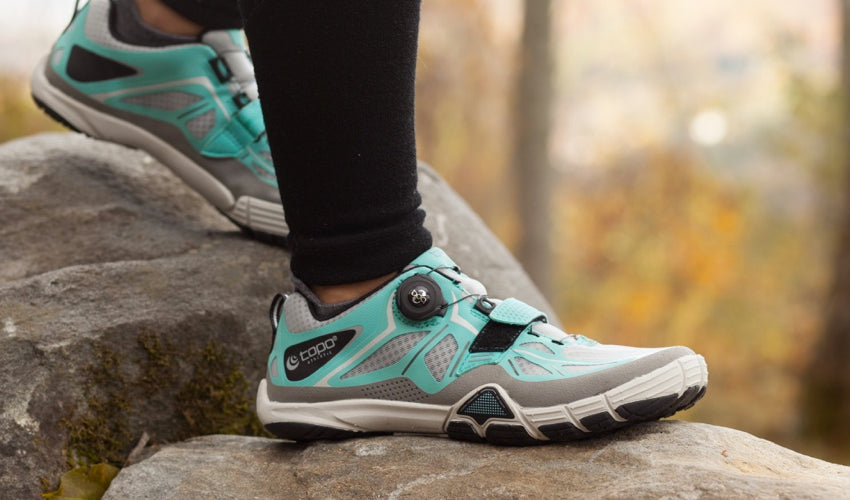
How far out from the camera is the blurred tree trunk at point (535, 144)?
6484 mm

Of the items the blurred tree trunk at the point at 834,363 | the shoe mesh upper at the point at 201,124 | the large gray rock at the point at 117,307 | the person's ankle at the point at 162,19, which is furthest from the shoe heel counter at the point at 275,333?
the blurred tree trunk at the point at 834,363

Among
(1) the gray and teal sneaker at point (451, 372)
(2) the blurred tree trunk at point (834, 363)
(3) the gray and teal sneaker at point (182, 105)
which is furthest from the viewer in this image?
(2) the blurred tree trunk at point (834, 363)

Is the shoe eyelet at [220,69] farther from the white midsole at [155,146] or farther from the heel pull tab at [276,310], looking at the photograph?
the heel pull tab at [276,310]

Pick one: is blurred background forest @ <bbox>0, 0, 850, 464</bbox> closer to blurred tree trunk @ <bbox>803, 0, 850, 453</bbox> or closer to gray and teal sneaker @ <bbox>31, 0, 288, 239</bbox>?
blurred tree trunk @ <bbox>803, 0, 850, 453</bbox>

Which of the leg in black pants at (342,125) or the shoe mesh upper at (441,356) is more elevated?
the leg in black pants at (342,125)

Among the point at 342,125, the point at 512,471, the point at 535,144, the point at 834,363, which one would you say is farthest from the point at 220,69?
the point at 834,363

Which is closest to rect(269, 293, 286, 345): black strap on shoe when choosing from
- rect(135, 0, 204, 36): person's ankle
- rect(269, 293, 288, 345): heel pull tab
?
rect(269, 293, 288, 345): heel pull tab

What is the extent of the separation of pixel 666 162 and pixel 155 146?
1001 centimetres

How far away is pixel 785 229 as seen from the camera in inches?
428

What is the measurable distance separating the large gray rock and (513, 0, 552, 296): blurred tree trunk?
4.56 meters

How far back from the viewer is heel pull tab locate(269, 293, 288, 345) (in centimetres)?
144

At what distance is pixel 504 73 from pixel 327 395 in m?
8.28

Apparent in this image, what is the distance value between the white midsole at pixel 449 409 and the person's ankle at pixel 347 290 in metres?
0.17

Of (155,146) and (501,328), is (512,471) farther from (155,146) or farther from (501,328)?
(155,146)
